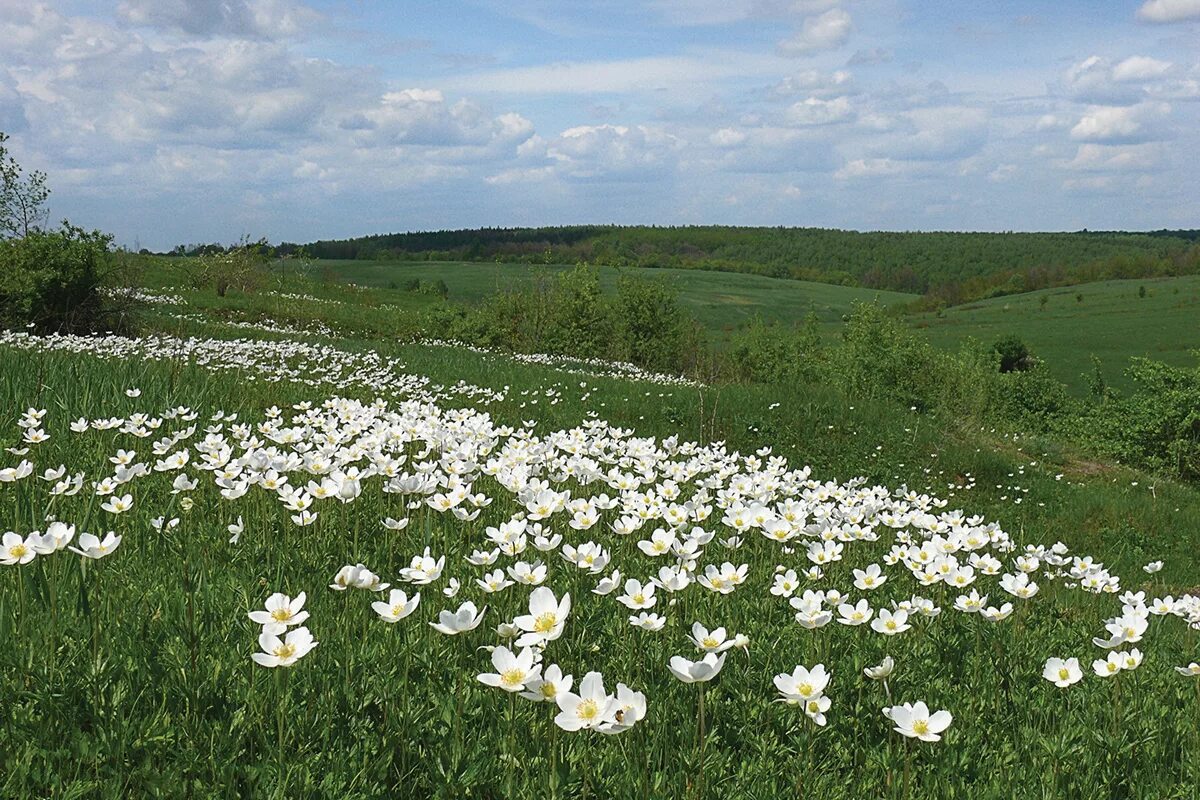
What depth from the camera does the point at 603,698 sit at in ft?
6.82

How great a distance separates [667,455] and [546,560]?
10.7ft

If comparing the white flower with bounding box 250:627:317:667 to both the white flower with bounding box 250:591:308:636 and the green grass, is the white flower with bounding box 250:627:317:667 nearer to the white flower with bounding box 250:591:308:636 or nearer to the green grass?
the white flower with bounding box 250:591:308:636

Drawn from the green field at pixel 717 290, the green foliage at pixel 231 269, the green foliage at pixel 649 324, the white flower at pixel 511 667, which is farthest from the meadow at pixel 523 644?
the green field at pixel 717 290

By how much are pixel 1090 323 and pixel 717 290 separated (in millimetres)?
44911

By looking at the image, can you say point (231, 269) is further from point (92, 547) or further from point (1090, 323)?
point (1090, 323)

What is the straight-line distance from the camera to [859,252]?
166 metres

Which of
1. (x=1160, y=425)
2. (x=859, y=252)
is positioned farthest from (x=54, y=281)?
(x=859, y=252)

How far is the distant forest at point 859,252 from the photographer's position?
5123 inches

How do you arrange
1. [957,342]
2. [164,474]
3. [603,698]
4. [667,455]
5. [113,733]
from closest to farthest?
[603,698] < [113,733] < [164,474] < [667,455] < [957,342]

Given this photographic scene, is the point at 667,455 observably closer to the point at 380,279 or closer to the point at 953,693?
the point at 953,693

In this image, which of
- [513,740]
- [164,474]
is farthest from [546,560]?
[164,474]

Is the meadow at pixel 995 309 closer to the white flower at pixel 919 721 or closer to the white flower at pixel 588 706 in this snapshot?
the white flower at pixel 919 721

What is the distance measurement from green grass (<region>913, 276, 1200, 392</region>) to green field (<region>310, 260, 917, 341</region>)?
11349 millimetres

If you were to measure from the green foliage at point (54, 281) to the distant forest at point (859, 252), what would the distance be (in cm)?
9067
